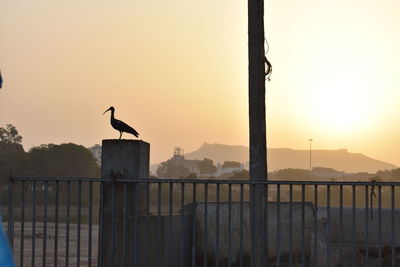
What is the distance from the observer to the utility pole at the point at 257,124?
373 inches

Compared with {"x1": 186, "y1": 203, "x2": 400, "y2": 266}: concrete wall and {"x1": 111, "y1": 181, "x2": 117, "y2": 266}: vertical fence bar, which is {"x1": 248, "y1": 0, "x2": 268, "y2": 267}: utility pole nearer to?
{"x1": 111, "y1": 181, "x2": 117, "y2": 266}: vertical fence bar

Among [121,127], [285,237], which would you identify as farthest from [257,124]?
[285,237]

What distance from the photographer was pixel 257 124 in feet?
31.2

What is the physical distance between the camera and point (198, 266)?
499 inches

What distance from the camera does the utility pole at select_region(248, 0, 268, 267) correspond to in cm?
947

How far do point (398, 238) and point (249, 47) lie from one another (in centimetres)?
515

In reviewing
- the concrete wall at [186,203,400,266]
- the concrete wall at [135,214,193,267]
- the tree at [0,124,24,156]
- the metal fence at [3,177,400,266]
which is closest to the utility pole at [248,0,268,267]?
the metal fence at [3,177,400,266]

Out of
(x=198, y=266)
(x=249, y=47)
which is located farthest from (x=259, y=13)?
(x=198, y=266)

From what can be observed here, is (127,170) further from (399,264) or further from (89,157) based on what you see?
(89,157)

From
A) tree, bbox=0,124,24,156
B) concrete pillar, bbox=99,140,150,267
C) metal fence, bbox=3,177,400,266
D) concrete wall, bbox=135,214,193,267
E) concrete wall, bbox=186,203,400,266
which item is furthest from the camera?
tree, bbox=0,124,24,156

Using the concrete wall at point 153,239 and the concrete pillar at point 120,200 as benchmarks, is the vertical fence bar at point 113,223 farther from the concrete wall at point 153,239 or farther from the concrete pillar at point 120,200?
the concrete wall at point 153,239

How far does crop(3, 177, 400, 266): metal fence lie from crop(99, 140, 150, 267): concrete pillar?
1 centimetres

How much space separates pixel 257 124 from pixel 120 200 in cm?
206

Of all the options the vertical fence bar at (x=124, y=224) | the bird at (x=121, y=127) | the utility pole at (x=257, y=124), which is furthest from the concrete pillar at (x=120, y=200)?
the utility pole at (x=257, y=124)
